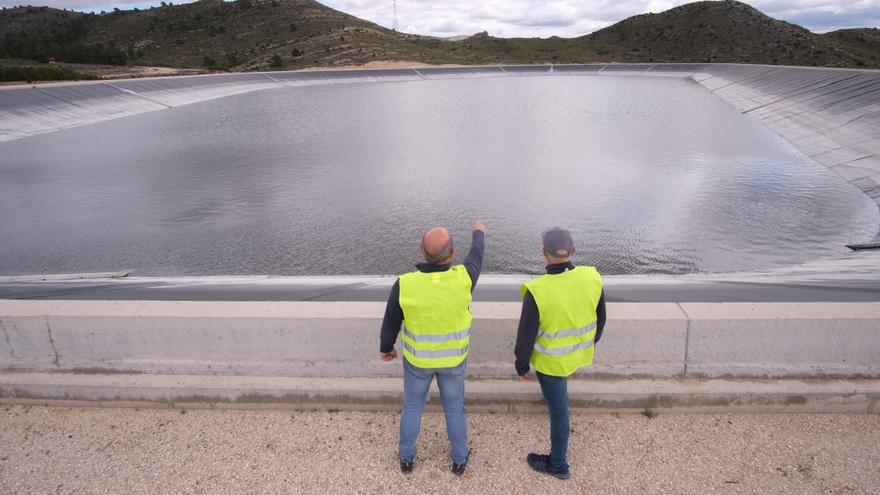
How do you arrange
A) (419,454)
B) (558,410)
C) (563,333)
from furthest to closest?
1. (419,454)
2. (558,410)
3. (563,333)

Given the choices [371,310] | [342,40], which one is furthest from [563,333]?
[342,40]

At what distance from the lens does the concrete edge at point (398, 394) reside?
3.85 metres

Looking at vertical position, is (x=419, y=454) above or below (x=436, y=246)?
below

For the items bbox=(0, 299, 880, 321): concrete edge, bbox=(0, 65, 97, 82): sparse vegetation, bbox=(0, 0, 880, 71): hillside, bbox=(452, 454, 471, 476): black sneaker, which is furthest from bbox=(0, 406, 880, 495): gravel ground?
bbox=(0, 0, 880, 71): hillside

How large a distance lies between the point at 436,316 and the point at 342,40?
8147 cm

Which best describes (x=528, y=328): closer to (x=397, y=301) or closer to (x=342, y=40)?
(x=397, y=301)

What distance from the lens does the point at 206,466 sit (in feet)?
11.7

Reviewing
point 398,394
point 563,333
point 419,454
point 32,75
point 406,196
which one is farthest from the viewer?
point 32,75

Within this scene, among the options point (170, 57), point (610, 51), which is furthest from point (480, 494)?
point (610, 51)

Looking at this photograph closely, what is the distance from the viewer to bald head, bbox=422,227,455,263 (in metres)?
3.12

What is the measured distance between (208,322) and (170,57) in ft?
291

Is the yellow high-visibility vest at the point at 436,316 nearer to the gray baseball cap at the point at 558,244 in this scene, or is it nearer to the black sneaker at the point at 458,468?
the gray baseball cap at the point at 558,244

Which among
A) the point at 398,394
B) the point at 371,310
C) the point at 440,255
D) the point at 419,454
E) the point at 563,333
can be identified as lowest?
the point at 419,454

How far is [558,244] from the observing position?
124 inches
